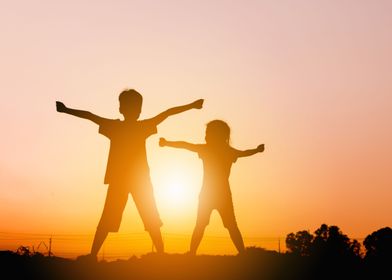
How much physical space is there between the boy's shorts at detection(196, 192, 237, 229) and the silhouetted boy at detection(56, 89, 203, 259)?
60.4 inches

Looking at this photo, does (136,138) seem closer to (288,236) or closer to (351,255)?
(351,255)

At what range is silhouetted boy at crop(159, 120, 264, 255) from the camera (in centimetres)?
1338

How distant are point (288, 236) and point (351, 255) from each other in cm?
9440

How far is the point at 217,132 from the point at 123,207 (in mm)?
3012

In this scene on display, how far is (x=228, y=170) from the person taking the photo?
13695mm

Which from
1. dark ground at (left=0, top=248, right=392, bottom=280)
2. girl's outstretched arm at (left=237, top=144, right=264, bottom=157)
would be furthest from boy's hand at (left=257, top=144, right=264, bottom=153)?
dark ground at (left=0, top=248, right=392, bottom=280)

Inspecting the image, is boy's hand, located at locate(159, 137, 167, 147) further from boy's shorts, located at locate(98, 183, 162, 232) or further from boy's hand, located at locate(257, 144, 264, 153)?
boy's hand, located at locate(257, 144, 264, 153)

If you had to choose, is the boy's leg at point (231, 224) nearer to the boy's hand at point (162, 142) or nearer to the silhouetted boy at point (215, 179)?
the silhouetted boy at point (215, 179)

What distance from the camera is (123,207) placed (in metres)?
12.1

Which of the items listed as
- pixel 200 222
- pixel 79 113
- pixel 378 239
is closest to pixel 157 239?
pixel 200 222

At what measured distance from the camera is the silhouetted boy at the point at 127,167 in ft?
39.4

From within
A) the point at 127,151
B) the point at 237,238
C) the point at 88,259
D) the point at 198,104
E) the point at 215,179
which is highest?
the point at 198,104

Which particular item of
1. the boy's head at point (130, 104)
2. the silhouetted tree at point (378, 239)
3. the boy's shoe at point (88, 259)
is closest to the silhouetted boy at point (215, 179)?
the boy's head at point (130, 104)

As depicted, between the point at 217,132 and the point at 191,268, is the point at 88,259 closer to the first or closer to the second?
the point at 191,268
